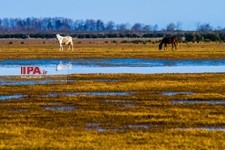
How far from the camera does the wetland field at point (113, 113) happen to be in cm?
1523

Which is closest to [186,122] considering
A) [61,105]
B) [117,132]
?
[117,132]

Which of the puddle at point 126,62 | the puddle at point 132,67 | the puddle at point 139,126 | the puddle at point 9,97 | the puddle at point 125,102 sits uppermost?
the puddle at point 139,126

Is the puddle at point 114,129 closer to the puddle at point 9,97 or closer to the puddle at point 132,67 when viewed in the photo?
the puddle at point 9,97

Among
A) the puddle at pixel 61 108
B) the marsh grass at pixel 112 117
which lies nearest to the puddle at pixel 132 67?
the marsh grass at pixel 112 117

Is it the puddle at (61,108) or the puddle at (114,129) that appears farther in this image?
the puddle at (61,108)

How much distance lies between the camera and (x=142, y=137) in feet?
51.6

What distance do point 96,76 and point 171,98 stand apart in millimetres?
11208

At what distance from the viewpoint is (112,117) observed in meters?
19.3

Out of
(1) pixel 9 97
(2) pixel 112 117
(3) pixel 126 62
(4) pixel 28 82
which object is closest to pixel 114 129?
(2) pixel 112 117

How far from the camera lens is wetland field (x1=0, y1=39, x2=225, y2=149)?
15.2 meters

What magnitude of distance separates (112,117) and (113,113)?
0.88 meters

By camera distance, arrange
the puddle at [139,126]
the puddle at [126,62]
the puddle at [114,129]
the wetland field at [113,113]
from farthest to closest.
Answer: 1. the puddle at [126,62]
2. the puddle at [139,126]
3. the puddle at [114,129]
4. the wetland field at [113,113]

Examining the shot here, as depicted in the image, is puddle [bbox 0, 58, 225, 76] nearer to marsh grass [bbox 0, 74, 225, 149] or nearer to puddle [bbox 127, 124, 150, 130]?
marsh grass [bbox 0, 74, 225, 149]

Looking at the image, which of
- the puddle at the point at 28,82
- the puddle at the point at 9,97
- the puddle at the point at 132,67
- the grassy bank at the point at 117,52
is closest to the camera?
the puddle at the point at 9,97
